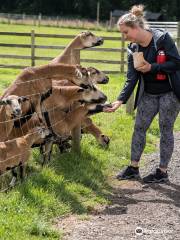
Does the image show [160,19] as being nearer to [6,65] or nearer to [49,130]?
[6,65]

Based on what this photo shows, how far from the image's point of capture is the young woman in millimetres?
6848

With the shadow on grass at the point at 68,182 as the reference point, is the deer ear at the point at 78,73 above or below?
above

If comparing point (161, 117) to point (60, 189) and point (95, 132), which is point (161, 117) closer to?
point (60, 189)

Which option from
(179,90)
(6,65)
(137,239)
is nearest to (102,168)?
(179,90)

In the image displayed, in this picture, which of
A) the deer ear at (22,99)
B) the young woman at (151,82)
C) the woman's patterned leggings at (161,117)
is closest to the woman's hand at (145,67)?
the young woman at (151,82)

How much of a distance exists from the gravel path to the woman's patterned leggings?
1.52ft

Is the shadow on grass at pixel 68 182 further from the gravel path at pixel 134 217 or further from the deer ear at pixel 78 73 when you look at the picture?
the deer ear at pixel 78 73

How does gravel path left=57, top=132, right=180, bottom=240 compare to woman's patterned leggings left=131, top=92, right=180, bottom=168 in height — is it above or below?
below

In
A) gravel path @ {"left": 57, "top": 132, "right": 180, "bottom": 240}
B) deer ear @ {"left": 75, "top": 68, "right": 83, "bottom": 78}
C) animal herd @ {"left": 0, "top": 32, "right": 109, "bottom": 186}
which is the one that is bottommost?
gravel path @ {"left": 57, "top": 132, "right": 180, "bottom": 240}

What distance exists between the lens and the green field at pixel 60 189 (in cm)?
535

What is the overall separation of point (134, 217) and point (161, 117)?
1.68 meters

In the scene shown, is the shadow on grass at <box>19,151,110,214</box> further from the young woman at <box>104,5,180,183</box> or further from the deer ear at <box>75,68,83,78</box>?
the deer ear at <box>75,68,83,78</box>

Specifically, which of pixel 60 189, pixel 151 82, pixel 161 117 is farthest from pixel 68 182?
pixel 151 82

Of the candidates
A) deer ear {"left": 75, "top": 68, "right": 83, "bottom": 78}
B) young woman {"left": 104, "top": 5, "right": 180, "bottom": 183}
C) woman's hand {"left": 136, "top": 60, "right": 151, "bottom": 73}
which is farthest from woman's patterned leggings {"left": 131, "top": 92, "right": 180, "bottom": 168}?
deer ear {"left": 75, "top": 68, "right": 83, "bottom": 78}
